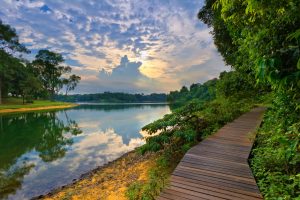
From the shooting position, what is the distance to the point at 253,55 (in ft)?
9.23

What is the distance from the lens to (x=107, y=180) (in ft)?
21.7

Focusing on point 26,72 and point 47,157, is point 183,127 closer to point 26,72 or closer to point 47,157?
point 47,157

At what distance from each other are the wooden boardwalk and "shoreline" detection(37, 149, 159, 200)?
1.80 m

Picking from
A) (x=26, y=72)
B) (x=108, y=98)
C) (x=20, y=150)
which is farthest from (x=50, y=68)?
(x=108, y=98)

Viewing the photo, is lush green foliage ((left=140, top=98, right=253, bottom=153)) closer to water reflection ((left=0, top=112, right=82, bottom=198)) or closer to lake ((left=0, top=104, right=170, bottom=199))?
lake ((left=0, top=104, right=170, bottom=199))

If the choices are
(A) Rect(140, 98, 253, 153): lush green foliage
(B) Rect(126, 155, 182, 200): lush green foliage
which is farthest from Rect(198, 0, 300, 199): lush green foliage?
(A) Rect(140, 98, 253, 153): lush green foliage

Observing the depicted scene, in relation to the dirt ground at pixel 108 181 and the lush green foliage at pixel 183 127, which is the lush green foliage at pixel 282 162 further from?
the dirt ground at pixel 108 181

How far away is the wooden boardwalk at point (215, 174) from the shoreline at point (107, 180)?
180 centimetres

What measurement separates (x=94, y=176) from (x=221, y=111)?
7.07m

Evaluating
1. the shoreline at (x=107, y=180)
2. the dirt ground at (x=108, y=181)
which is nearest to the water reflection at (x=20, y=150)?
the shoreline at (x=107, y=180)

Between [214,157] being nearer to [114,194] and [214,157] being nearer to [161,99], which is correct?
[114,194]

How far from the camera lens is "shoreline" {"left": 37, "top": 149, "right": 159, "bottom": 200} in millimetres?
5616

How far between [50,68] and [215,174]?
60.4 metres

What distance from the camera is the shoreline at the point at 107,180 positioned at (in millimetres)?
5616
